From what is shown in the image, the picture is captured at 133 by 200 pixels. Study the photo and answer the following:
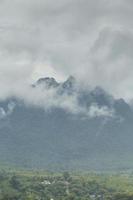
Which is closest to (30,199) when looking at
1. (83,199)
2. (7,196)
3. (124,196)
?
(7,196)

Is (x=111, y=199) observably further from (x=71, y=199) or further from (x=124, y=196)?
(x=71, y=199)

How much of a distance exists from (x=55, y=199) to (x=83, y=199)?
9090 mm

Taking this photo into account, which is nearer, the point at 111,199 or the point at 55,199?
the point at 111,199

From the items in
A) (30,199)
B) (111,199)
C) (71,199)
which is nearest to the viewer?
(30,199)

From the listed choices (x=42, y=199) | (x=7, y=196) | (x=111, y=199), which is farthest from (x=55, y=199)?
(x=7, y=196)

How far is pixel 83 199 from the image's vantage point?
196 m

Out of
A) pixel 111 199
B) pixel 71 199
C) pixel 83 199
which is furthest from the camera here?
pixel 83 199

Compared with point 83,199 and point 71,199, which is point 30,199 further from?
point 83,199

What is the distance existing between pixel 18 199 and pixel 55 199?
31.0 metres

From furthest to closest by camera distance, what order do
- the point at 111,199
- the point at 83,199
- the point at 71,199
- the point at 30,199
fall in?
the point at 83,199
the point at 111,199
the point at 71,199
the point at 30,199

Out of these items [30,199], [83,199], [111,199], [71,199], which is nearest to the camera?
[30,199]

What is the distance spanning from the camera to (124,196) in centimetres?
17325

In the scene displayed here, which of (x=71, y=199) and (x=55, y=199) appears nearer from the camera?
(x=71, y=199)

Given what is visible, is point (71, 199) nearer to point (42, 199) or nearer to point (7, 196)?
point (7, 196)
